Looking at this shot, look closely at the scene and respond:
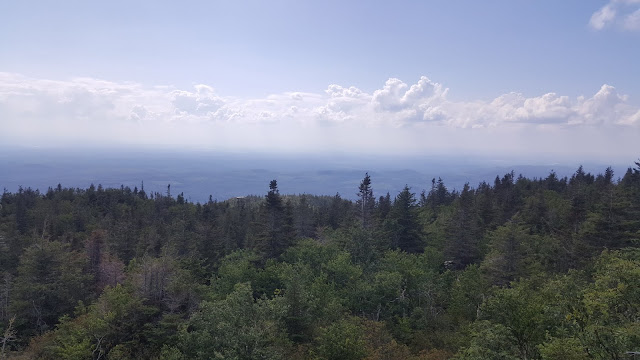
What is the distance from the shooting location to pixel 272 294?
29.0 metres

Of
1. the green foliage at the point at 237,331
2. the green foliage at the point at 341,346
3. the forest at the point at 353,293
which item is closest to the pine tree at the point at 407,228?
the forest at the point at 353,293

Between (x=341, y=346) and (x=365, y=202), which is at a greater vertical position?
(x=365, y=202)

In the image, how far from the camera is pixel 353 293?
2684cm

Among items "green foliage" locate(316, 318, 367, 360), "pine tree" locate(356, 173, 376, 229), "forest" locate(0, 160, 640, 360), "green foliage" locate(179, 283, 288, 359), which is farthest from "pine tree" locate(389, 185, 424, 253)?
"green foliage" locate(316, 318, 367, 360)

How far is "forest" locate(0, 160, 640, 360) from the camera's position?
50.6 feet

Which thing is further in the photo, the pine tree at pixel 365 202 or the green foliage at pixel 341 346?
the pine tree at pixel 365 202

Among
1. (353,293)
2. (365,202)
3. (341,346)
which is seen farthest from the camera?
(365,202)

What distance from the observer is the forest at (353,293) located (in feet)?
50.6

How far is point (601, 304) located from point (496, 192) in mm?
64569

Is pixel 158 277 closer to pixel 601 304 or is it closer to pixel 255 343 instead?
pixel 255 343

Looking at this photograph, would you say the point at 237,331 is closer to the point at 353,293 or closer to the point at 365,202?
the point at 353,293

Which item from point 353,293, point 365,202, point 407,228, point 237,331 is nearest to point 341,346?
point 237,331

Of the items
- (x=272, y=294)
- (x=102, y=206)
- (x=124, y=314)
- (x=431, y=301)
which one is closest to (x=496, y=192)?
(x=431, y=301)

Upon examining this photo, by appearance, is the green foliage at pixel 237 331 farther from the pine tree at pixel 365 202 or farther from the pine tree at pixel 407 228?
the pine tree at pixel 407 228
